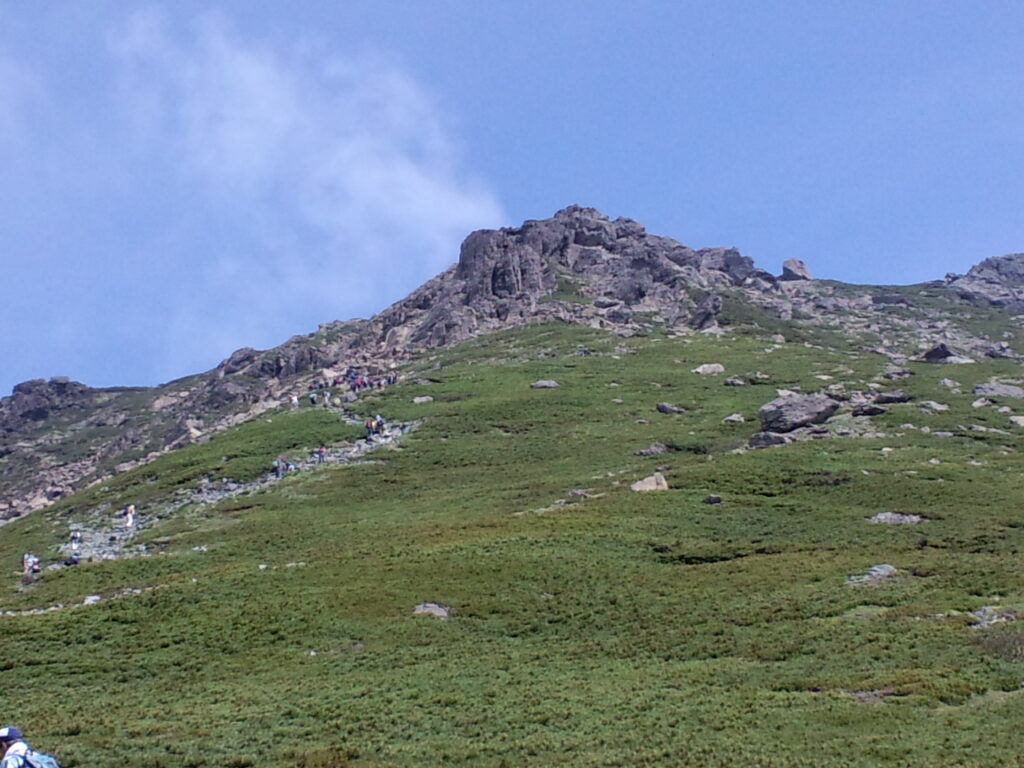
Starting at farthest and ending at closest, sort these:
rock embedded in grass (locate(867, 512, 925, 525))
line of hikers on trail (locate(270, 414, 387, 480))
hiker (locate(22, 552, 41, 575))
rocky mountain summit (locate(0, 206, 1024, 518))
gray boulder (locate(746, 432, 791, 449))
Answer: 1. rocky mountain summit (locate(0, 206, 1024, 518))
2. line of hikers on trail (locate(270, 414, 387, 480))
3. gray boulder (locate(746, 432, 791, 449))
4. hiker (locate(22, 552, 41, 575))
5. rock embedded in grass (locate(867, 512, 925, 525))

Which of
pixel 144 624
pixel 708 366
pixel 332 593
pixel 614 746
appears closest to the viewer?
pixel 614 746

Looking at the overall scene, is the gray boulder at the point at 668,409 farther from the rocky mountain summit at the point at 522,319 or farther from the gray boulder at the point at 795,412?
the rocky mountain summit at the point at 522,319

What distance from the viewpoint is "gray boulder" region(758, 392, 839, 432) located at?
7781cm

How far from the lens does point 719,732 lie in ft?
79.4

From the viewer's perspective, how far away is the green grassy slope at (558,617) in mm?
24422

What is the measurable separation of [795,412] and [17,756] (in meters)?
71.0

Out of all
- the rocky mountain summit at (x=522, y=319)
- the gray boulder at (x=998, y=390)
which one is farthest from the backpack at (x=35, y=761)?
the rocky mountain summit at (x=522, y=319)

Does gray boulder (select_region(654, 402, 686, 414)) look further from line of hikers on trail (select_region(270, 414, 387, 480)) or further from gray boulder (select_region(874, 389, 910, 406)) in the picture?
line of hikers on trail (select_region(270, 414, 387, 480))

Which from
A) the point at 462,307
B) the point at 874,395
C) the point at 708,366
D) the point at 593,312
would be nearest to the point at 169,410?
the point at 462,307

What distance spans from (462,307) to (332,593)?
398 feet

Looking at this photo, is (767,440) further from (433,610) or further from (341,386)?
(341,386)

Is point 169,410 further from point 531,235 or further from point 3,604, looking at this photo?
point 3,604

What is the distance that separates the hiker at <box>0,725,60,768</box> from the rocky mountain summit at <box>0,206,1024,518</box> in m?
117

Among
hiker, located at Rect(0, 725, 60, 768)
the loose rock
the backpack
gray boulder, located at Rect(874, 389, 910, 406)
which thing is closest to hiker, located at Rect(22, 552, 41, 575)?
the loose rock
